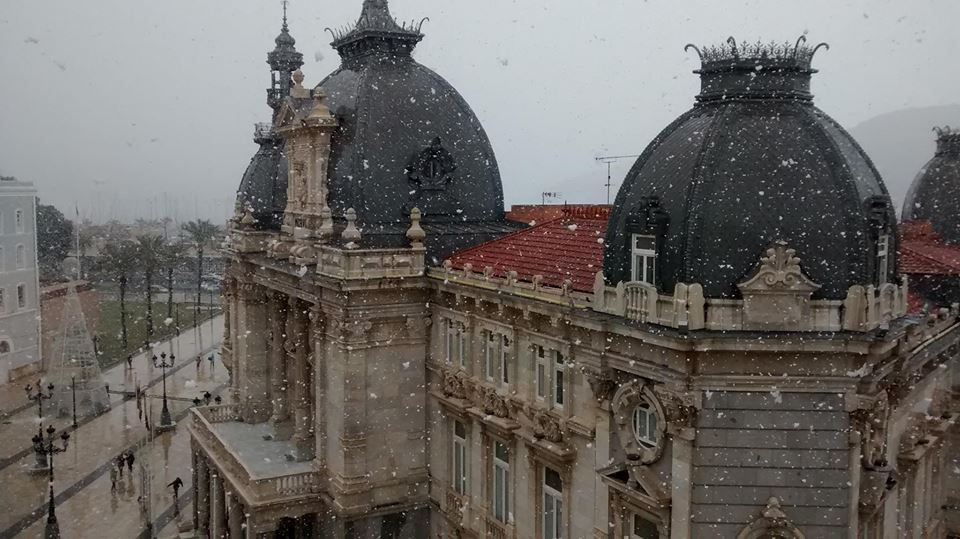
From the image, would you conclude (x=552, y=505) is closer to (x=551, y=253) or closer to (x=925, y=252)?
(x=551, y=253)

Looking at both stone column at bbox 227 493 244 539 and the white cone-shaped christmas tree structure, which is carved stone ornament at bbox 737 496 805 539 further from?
the white cone-shaped christmas tree structure

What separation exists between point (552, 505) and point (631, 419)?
5.07 meters

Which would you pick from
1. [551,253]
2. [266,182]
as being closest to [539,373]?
[551,253]

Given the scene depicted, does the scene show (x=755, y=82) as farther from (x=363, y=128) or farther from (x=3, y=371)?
(x=3, y=371)

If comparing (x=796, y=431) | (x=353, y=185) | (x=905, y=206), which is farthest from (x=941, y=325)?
(x=353, y=185)

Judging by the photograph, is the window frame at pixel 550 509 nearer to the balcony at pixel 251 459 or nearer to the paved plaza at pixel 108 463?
the balcony at pixel 251 459

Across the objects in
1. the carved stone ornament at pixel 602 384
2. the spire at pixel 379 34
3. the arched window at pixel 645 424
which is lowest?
the arched window at pixel 645 424

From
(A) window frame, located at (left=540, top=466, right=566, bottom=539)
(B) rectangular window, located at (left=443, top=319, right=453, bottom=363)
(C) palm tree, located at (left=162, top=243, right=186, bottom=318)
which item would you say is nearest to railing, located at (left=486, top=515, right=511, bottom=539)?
(A) window frame, located at (left=540, top=466, right=566, bottom=539)

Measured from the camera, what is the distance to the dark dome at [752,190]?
55.6ft

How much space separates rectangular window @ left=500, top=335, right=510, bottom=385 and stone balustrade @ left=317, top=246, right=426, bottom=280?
4.80m

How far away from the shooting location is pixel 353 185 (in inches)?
1154

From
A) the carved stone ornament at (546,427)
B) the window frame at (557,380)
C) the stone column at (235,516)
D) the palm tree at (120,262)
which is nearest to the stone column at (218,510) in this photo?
the stone column at (235,516)

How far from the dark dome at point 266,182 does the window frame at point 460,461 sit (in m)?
15.9

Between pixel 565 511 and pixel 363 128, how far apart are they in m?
15.4
